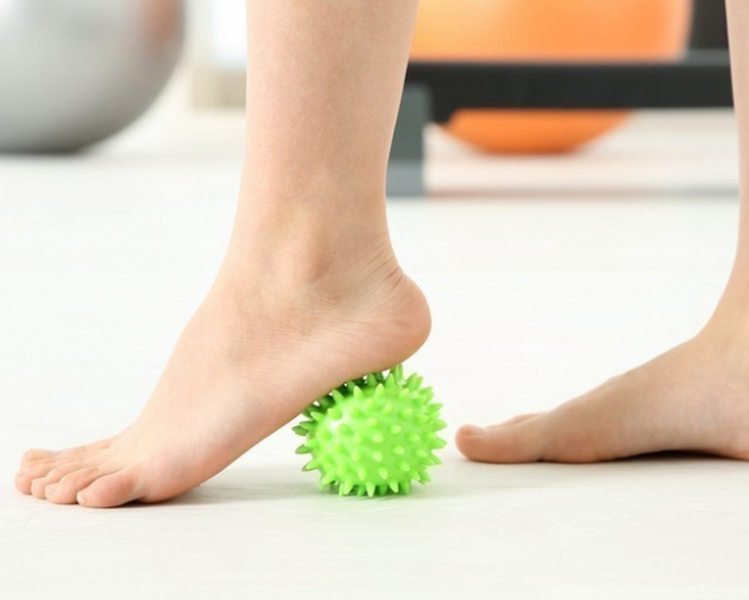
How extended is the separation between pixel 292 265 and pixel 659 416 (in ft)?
0.99

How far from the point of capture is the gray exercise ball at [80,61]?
10.7 feet

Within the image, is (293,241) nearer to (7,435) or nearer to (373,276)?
(373,276)

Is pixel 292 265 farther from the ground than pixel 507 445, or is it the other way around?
pixel 292 265

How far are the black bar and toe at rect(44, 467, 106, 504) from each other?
1915 millimetres

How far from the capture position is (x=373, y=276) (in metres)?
0.93

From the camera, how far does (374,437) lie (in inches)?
33.7

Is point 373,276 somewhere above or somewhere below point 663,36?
below

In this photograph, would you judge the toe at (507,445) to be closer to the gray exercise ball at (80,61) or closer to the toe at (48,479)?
the toe at (48,479)

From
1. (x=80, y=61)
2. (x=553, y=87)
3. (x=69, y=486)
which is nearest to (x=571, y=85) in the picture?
(x=553, y=87)

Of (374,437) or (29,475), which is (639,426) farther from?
(29,475)

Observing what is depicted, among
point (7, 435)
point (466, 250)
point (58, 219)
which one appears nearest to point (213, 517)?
point (7, 435)

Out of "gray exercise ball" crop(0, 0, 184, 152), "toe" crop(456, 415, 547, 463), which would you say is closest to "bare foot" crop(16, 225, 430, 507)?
"toe" crop(456, 415, 547, 463)

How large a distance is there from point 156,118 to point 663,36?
2.94 m

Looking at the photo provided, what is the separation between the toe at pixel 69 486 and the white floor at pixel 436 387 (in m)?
0.01
